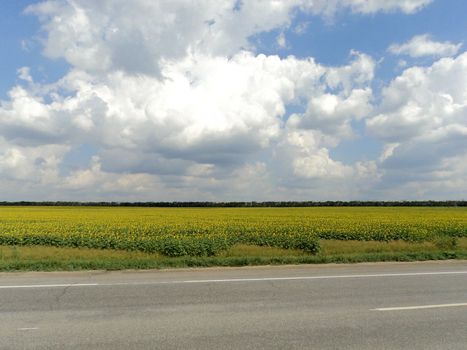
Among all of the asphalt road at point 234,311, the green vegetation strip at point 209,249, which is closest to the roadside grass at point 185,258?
the green vegetation strip at point 209,249

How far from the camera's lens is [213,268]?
44.8 feet

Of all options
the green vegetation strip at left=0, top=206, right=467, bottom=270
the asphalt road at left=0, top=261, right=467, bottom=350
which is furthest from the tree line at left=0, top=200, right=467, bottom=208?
the asphalt road at left=0, top=261, right=467, bottom=350

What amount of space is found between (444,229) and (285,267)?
2162cm

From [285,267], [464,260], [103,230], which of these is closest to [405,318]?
[285,267]

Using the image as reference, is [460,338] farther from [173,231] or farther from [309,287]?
[173,231]

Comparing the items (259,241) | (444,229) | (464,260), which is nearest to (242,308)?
(464,260)

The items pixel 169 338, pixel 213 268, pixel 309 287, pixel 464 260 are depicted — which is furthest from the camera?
pixel 464 260

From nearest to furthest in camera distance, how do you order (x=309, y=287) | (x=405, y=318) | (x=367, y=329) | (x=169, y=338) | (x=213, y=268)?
(x=169, y=338) < (x=367, y=329) < (x=405, y=318) < (x=309, y=287) < (x=213, y=268)

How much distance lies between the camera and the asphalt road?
6.01 meters

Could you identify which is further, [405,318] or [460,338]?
[405,318]

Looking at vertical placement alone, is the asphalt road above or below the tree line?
below

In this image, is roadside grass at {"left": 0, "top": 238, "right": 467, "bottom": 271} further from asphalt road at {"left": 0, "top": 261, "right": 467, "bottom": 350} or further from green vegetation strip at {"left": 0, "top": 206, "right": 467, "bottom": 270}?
asphalt road at {"left": 0, "top": 261, "right": 467, "bottom": 350}

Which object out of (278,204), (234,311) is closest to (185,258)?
(234,311)

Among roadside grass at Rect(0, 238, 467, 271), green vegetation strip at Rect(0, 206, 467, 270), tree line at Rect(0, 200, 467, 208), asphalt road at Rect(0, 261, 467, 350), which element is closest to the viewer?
asphalt road at Rect(0, 261, 467, 350)
